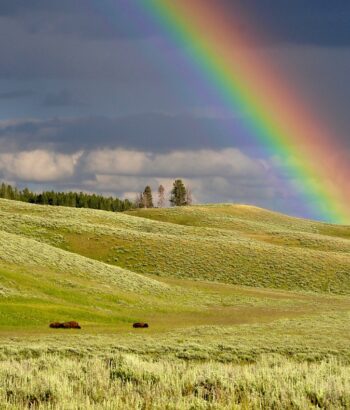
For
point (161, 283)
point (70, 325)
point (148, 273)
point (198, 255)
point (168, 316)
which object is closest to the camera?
point (70, 325)

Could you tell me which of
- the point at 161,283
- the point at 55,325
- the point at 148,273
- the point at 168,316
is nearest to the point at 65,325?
the point at 55,325

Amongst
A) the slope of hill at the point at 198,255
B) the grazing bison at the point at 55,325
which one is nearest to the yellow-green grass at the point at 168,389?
the grazing bison at the point at 55,325

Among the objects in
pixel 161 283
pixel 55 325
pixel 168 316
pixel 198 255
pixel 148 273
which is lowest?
pixel 168 316

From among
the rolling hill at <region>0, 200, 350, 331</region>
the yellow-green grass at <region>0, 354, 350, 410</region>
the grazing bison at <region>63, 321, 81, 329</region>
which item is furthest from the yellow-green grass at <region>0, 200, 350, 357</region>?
the yellow-green grass at <region>0, 354, 350, 410</region>

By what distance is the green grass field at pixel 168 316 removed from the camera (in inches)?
565

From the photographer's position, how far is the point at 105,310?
50.4m

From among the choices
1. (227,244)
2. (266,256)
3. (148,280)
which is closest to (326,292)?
(266,256)

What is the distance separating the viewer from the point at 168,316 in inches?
2037

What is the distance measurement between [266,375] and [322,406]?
3003 millimetres

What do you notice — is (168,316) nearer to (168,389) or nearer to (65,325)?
(65,325)

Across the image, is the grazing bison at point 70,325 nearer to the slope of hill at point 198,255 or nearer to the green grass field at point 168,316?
the green grass field at point 168,316

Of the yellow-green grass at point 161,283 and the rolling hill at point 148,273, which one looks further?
the rolling hill at point 148,273

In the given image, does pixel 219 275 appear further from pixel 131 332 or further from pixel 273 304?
pixel 131 332

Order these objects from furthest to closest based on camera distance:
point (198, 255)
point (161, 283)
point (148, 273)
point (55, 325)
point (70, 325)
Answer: point (198, 255)
point (148, 273)
point (161, 283)
point (55, 325)
point (70, 325)
